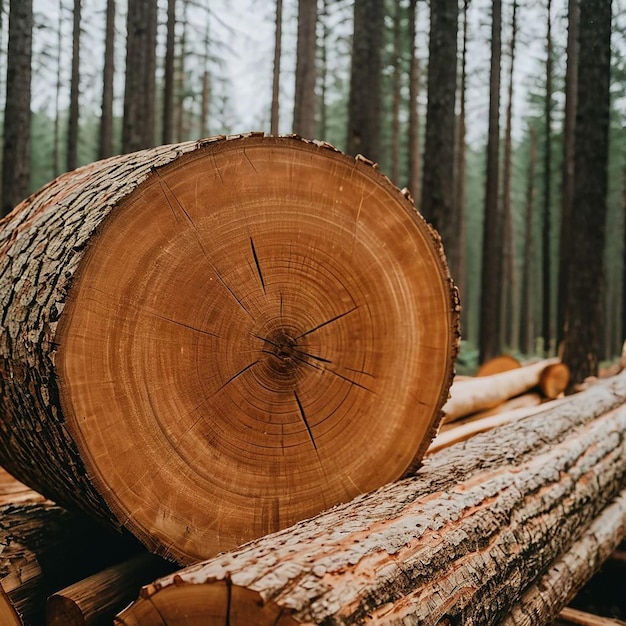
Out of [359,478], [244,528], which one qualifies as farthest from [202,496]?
[359,478]

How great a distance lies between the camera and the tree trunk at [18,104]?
7742mm

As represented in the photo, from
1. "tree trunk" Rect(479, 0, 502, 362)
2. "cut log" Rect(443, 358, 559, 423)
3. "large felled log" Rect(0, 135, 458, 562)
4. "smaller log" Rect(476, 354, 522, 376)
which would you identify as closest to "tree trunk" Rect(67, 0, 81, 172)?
"tree trunk" Rect(479, 0, 502, 362)

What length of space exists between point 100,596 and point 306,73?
9381 millimetres

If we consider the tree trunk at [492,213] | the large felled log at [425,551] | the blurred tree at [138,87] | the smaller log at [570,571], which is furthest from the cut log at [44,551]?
the tree trunk at [492,213]

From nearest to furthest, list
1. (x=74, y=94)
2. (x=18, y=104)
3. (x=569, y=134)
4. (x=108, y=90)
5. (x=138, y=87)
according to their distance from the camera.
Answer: (x=18, y=104) → (x=138, y=87) → (x=569, y=134) → (x=108, y=90) → (x=74, y=94)

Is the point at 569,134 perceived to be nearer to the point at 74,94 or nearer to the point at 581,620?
the point at 74,94

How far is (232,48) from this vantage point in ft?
54.2

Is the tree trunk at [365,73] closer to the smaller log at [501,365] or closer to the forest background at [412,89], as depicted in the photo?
the forest background at [412,89]

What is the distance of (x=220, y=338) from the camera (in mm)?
2016

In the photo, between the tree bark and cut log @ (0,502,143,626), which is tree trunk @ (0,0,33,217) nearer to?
cut log @ (0,502,143,626)

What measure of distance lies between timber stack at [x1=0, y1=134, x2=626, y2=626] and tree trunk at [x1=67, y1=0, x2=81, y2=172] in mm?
13960

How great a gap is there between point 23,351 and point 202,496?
0.74m

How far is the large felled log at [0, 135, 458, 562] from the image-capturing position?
5.95 ft

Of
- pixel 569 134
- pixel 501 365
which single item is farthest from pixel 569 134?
pixel 501 365
